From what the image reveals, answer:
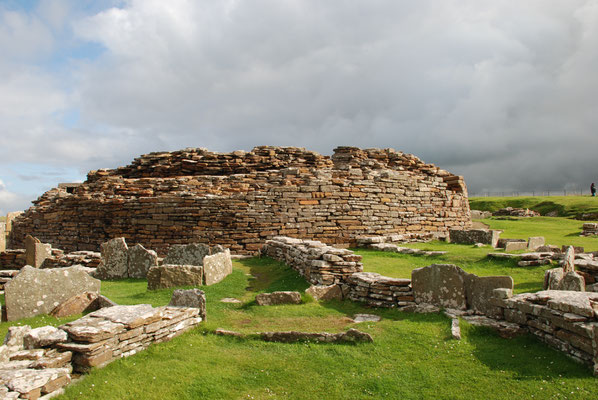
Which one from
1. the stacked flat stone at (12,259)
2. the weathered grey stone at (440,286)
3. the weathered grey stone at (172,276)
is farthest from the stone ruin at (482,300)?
the stacked flat stone at (12,259)

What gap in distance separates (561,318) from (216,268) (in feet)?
25.0

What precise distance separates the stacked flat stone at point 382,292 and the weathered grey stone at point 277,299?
136 centimetres

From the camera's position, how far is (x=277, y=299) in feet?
28.0

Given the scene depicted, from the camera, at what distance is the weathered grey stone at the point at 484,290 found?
23.2 ft

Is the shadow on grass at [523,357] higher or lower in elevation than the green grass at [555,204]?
lower

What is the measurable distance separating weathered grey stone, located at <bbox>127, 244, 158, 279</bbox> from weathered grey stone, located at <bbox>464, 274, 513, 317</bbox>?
8329mm

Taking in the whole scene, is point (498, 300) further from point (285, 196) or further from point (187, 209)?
point (187, 209)

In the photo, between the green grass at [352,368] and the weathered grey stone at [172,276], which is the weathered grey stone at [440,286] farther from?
the weathered grey stone at [172,276]

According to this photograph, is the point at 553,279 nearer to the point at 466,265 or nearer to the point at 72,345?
the point at 466,265

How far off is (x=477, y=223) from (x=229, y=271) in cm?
1891

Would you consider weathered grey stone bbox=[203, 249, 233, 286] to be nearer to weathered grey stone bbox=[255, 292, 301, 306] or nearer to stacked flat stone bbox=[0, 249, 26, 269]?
weathered grey stone bbox=[255, 292, 301, 306]

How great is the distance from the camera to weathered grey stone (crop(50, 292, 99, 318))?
24.2 feet

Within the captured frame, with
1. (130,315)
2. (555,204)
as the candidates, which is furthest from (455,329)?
(555,204)

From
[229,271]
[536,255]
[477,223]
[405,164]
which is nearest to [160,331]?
[229,271]
